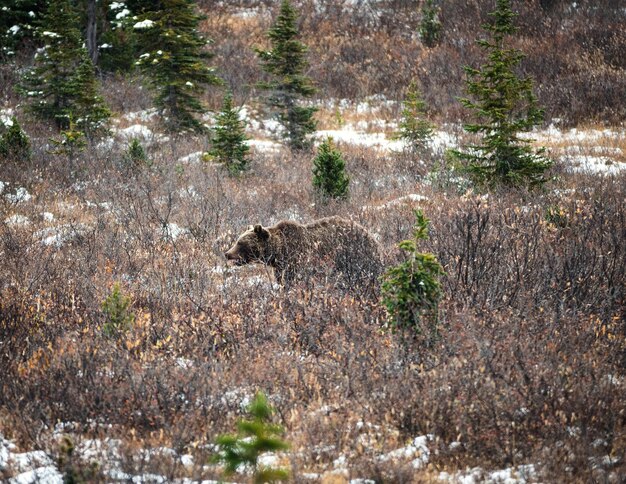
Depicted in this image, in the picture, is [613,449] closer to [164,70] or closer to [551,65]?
[164,70]

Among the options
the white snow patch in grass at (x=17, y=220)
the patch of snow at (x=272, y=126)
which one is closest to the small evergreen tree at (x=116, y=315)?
the white snow patch in grass at (x=17, y=220)

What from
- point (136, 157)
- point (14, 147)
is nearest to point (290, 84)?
point (136, 157)

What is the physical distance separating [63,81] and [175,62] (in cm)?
387

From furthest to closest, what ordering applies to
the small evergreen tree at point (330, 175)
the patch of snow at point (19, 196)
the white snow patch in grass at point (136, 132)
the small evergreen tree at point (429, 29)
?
the small evergreen tree at point (429, 29), the white snow patch in grass at point (136, 132), the patch of snow at point (19, 196), the small evergreen tree at point (330, 175)

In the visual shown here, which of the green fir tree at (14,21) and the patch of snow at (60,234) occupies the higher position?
the green fir tree at (14,21)

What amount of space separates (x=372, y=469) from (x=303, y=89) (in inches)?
632

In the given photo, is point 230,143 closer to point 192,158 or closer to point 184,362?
point 192,158

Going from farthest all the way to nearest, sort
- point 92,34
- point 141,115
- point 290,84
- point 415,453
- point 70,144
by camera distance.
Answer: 1. point 92,34
2. point 141,115
3. point 290,84
4. point 70,144
5. point 415,453

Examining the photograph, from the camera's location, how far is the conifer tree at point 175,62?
1916 cm

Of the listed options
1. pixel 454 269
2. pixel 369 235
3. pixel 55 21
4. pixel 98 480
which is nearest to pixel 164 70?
pixel 55 21

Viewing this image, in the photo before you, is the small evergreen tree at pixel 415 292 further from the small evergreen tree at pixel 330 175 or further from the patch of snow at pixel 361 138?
the patch of snow at pixel 361 138

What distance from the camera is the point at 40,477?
3.81 meters

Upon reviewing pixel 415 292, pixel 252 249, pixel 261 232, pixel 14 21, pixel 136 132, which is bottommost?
pixel 252 249

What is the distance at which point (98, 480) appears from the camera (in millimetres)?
3699
